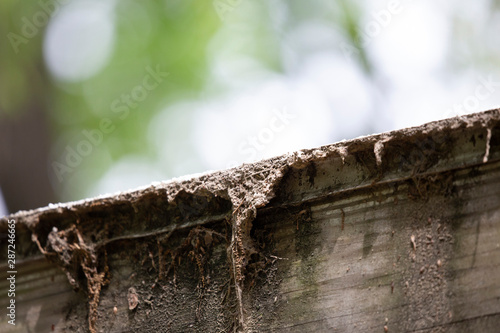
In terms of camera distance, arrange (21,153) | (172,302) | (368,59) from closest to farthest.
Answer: (172,302) < (21,153) < (368,59)

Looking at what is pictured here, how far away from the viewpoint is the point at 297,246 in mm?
1607

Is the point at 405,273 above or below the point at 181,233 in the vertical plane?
below

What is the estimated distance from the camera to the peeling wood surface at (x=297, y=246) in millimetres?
1420

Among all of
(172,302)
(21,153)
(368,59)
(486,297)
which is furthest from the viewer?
(368,59)

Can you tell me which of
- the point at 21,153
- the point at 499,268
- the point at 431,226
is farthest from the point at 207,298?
the point at 21,153

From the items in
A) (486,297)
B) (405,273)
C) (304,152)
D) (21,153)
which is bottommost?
(486,297)

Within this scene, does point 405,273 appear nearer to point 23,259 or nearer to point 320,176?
point 320,176

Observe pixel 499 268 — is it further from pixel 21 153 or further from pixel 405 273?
pixel 21 153

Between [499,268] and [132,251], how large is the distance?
1220 millimetres

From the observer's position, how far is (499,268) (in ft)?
4.46

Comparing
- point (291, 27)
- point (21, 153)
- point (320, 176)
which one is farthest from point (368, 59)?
point (320, 176)

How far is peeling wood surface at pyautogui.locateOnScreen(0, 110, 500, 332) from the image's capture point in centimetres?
142

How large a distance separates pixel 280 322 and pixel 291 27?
10160mm

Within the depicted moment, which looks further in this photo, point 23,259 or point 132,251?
point 23,259
